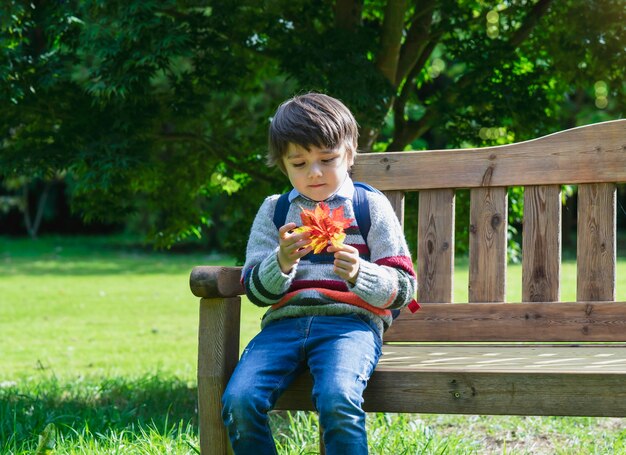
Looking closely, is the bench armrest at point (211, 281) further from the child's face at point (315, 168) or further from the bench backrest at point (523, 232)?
the bench backrest at point (523, 232)

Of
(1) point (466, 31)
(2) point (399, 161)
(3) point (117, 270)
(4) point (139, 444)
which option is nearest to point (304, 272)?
(2) point (399, 161)

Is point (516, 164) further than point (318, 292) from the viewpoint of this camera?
Yes

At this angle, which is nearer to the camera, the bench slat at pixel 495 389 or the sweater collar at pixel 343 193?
the bench slat at pixel 495 389

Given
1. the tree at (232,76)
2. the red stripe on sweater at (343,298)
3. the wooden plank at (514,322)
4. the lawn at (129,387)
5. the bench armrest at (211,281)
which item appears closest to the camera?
the bench armrest at (211,281)

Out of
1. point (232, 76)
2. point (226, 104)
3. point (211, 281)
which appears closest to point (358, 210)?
point (211, 281)

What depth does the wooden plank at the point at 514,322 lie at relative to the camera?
2861 millimetres

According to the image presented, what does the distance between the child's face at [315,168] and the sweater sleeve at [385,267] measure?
0.14 meters

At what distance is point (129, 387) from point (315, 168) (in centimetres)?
275

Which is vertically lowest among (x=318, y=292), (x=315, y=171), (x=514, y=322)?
(x=514, y=322)

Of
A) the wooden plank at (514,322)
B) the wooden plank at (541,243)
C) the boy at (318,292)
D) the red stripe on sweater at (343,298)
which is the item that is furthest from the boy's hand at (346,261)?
the wooden plank at (541,243)

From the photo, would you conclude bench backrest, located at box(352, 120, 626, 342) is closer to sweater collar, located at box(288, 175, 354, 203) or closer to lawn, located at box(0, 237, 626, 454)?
sweater collar, located at box(288, 175, 354, 203)

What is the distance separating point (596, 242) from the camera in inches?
114

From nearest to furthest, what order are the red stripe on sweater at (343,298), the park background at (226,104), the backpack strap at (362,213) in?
the red stripe on sweater at (343,298) < the backpack strap at (362,213) < the park background at (226,104)

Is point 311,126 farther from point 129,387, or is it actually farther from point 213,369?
point 129,387
